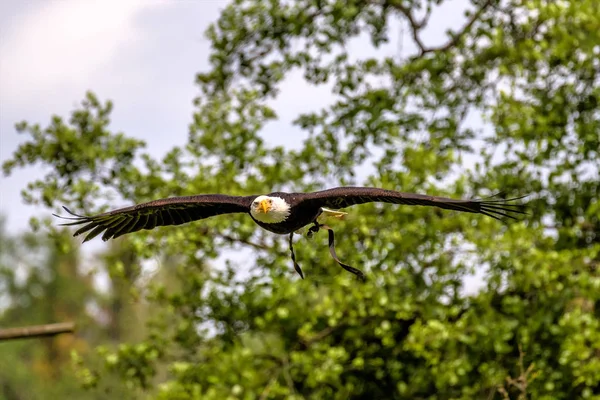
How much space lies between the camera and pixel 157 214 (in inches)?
221

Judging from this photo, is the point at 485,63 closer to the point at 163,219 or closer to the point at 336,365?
the point at 336,365

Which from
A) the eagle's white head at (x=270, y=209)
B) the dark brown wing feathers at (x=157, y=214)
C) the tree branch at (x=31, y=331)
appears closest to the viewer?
the eagle's white head at (x=270, y=209)

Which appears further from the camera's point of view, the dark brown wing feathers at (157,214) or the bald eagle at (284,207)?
the dark brown wing feathers at (157,214)

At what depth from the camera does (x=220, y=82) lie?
9289mm

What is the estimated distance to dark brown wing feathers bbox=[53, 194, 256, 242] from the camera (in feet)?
16.6

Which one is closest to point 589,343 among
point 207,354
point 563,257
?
point 563,257

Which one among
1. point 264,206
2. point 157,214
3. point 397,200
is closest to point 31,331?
point 157,214

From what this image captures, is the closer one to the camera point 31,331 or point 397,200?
point 397,200

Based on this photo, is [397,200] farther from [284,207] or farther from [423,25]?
[423,25]

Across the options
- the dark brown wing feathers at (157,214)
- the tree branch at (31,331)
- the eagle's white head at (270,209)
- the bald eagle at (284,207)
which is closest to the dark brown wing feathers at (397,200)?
the bald eagle at (284,207)

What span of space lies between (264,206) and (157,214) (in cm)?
108

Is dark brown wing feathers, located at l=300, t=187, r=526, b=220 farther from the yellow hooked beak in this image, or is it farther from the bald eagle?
the yellow hooked beak

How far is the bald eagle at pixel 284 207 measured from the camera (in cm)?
462

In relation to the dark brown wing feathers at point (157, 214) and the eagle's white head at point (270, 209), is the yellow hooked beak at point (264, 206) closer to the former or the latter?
the eagle's white head at point (270, 209)
